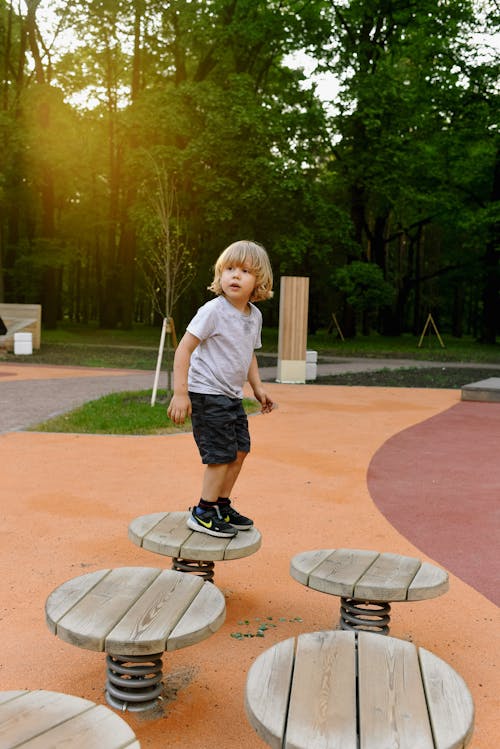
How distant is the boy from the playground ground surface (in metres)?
0.61

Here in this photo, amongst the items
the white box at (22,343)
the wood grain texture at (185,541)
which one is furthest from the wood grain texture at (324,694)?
the white box at (22,343)

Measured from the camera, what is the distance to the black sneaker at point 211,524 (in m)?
3.64

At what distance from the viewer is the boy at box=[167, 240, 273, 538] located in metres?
3.69

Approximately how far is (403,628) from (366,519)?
1.97 meters

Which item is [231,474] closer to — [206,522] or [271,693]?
[206,522]

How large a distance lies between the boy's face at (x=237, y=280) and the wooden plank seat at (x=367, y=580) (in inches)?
54.1

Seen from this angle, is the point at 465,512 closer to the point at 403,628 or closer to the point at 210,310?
the point at 403,628

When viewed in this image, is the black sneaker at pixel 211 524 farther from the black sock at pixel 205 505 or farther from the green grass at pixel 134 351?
the green grass at pixel 134 351

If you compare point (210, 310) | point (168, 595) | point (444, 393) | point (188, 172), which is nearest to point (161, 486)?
point (210, 310)

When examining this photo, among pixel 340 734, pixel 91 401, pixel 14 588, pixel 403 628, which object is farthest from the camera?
pixel 91 401

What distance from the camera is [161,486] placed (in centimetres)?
642

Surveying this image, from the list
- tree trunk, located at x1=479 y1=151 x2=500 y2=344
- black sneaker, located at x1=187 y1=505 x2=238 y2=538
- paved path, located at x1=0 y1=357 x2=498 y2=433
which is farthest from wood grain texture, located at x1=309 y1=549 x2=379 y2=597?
tree trunk, located at x1=479 y1=151 x2=500 y2=344

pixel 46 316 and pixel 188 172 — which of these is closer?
pixel 188 172

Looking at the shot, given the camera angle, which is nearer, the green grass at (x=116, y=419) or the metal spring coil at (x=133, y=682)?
the metal spring coil at (x=133, y=682)
